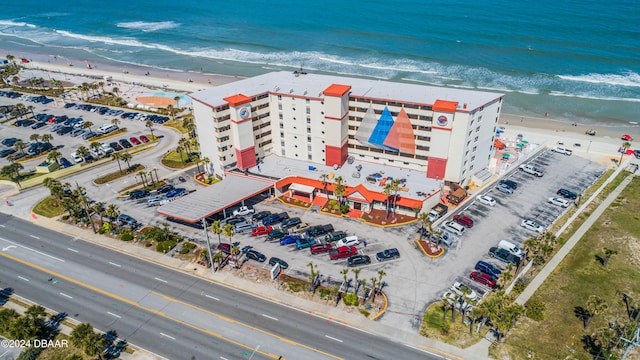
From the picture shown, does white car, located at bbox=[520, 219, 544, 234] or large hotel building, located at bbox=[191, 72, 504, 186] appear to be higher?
large hotel building, located at bbox=[191, 72, 504, 186]

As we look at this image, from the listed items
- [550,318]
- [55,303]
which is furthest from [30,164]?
[550,318]

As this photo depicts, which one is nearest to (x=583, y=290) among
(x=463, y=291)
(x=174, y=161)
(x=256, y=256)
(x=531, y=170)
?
(x=463, y=291)

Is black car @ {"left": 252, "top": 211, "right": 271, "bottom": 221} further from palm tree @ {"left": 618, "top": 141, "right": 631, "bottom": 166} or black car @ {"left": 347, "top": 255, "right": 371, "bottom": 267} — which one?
palm tree @ {"left": 618, "top": 141, "right": 631, "bottom": 166}

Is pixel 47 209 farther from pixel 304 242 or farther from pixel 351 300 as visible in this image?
pixel 351 300

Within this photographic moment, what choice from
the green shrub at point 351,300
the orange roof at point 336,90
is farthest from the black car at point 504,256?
the orange roof at point 336,90

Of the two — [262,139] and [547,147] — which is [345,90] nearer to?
[262,139]

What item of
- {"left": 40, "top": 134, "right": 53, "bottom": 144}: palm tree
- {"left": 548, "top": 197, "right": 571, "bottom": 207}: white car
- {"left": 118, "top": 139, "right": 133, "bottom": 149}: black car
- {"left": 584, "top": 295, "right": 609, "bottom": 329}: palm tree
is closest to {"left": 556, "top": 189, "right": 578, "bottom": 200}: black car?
{"left": 548, "top": 197, "right": 571, "bottom": 207}: white car
